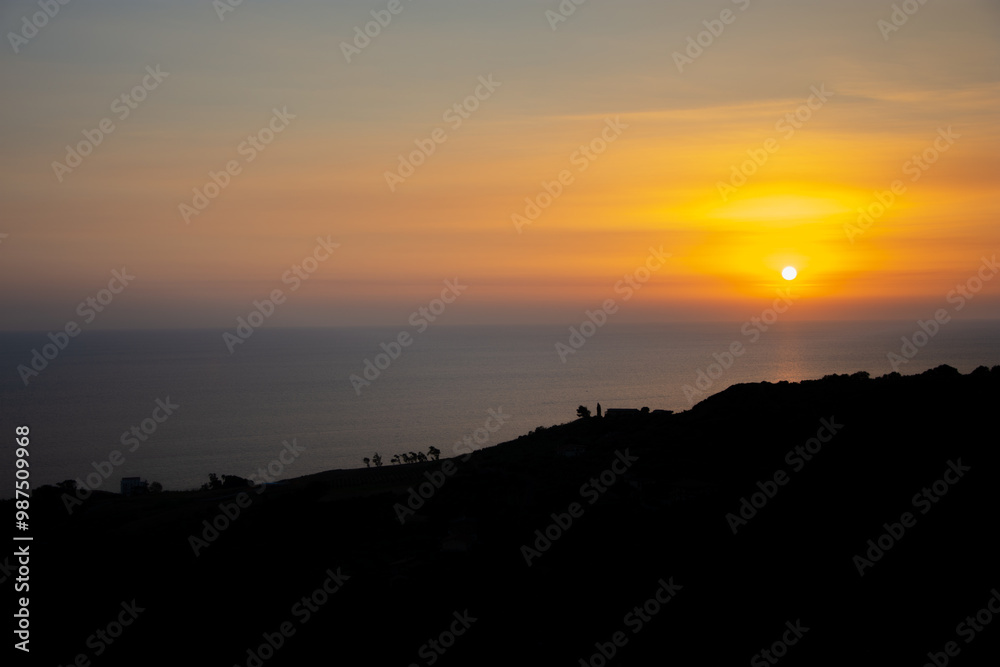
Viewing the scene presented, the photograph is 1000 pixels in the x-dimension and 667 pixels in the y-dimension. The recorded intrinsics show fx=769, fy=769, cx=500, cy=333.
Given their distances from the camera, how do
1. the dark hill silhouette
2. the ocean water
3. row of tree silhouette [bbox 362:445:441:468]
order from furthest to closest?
the ocean water
row of tree silhouette [bbox 362:445:441:468]
the dark hill silhouette

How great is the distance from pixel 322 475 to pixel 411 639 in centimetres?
2508

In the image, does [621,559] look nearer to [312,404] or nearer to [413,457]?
[413,457]

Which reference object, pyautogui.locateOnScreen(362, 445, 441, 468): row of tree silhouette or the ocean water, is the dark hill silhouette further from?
the ocean water

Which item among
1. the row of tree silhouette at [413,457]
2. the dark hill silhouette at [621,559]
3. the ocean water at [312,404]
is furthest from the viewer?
the ocean water at [312,404]

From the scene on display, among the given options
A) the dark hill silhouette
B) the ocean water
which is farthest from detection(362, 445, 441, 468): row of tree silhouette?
the ocean water

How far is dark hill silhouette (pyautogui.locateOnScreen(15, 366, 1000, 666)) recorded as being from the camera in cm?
1656

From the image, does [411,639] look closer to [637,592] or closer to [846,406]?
[637,592]

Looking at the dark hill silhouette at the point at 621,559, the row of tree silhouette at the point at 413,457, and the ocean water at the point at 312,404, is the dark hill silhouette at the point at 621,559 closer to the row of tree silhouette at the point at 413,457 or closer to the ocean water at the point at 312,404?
the row of tree silhouette at the point at 413,457

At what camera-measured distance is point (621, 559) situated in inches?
768

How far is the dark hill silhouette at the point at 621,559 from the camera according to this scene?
54.3ft

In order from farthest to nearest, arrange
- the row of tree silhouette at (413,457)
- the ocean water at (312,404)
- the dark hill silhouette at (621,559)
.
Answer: the ocean water at (312,404) → the row of tree silhouette at (413,457) → the dark hill silhouette at (621,559)

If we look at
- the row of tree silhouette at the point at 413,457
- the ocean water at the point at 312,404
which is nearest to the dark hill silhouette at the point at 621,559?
the row of tree silhouette at the point at 413,457

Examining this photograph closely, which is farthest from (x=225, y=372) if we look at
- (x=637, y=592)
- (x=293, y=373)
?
(x=637, y=592)

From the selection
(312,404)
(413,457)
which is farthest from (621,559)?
(312,404)
